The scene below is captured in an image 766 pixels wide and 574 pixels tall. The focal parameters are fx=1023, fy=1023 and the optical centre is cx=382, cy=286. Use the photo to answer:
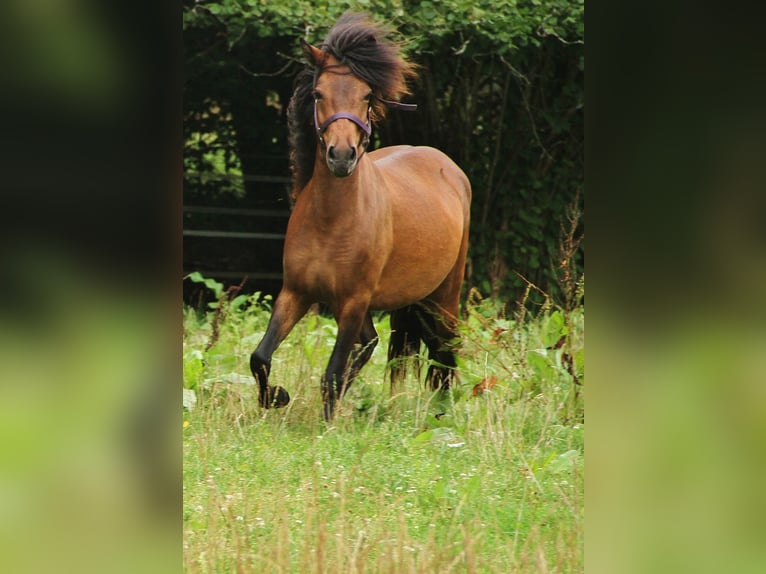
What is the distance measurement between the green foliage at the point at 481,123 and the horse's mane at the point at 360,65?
3.13 metres

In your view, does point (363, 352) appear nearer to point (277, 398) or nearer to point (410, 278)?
point (410, 278)

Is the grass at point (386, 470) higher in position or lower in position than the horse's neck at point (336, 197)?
lower

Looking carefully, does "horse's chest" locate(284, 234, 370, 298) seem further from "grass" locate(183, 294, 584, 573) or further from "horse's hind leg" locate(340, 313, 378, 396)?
"grass" locate(183, 294, 584, 573)

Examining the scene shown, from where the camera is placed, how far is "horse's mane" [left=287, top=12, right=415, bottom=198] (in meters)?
4.57

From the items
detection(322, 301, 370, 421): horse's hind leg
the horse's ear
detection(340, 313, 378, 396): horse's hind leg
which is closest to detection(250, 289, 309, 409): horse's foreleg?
detection(322, 301, 370, 421): horse's hind leg

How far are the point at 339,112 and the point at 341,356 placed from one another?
1.07m

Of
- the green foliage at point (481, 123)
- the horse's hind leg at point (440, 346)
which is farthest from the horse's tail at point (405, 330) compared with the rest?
the green foliage at point (481, 123)

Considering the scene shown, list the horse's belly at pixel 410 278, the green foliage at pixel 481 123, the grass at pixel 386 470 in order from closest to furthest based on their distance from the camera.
Answer: the grass at pixel 386 470 < the horse's belly at pixel 410 278 < the green foliage at pixel 481 123

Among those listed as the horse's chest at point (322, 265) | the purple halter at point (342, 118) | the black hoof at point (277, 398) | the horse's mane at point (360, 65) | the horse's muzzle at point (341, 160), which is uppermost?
the horse's mane at point (360, 65)

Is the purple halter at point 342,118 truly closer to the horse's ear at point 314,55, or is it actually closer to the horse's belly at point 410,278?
the horse's ear at point 314,55

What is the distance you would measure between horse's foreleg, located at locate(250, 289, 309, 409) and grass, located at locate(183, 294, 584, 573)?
3.6 inches

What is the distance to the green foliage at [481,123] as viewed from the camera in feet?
26.7

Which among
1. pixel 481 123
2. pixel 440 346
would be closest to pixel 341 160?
pixel 440 346
